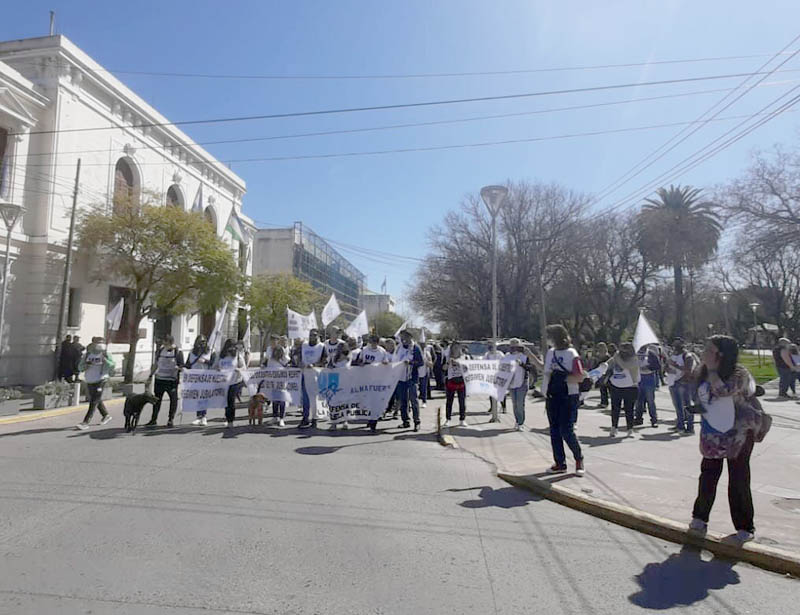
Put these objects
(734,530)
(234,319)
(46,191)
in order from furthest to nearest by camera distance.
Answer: (234,319) < (46,191) < (734,530)

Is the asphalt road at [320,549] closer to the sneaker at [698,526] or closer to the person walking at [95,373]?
the sneaker at [698,526]

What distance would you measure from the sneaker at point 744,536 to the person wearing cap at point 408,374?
20.6 ft

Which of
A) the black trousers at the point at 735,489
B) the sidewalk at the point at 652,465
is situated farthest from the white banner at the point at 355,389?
the black trousers at the point at 735,489

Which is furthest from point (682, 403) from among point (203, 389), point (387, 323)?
point (387, 323)

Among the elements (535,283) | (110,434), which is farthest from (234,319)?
(110,434)

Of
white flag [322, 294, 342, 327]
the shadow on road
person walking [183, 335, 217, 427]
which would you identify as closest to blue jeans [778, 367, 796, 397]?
white flag [322, 294, 342, 327]

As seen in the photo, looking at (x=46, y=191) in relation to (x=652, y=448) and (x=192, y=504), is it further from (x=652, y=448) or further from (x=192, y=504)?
(x=652, y=448)

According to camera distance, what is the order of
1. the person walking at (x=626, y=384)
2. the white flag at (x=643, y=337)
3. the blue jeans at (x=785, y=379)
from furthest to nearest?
1. the blue jeans at (x=785, y=379)
2. the white flag at (x=643, y=337)
3. the person walking at (x=626, y=384)

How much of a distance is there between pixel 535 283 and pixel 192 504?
33788mm

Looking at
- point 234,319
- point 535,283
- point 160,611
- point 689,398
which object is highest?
point 535,283

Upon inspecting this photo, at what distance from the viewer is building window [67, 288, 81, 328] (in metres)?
21.3

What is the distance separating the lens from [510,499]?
5.85 m

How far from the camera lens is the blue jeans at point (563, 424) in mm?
6570

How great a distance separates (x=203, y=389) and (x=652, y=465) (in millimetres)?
7762
